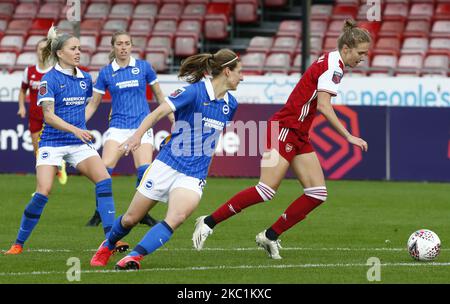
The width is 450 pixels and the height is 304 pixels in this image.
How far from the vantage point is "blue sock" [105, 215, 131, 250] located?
31.3 ft

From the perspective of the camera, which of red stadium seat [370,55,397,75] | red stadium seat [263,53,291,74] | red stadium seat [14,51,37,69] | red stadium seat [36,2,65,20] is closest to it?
red stadium seat [370,55,397,75]

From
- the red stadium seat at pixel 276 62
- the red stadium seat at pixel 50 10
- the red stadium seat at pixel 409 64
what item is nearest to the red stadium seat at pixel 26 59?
the red stadium seat at pixel 50 10

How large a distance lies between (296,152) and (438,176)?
33.3 feet

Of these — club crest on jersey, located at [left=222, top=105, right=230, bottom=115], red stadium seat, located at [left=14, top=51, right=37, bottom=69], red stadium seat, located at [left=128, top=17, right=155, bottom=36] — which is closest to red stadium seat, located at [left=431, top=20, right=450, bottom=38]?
red stadium seat, located at [left=128, top=17, right=155, bottom=36]

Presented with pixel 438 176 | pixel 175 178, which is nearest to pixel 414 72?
pixel 438 176

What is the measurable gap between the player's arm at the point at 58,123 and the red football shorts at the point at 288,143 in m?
1.68

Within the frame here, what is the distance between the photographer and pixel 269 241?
10461 mm

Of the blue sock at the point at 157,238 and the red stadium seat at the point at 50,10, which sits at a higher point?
the blue sock at the point at 157,238

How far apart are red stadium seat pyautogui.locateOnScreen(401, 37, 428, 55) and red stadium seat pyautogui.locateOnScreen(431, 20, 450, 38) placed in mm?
342

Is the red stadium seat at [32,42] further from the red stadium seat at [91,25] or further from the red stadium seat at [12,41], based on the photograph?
the red stadium seat at [91,25]

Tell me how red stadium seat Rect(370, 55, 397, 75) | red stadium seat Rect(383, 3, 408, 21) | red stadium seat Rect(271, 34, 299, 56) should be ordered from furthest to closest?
red stadium seat Rect(383, 3, 408, 21)
red stadium seat Rect(271, 34, 299, 56)
red stadium seat Rect(370, 55, 397, 75)

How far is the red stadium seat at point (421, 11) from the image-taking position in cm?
2647

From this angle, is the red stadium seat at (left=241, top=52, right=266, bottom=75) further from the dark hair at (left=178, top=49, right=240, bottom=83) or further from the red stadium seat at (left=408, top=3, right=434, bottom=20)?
the dark hair at (left=178, top=49, right=240, bottom=83)

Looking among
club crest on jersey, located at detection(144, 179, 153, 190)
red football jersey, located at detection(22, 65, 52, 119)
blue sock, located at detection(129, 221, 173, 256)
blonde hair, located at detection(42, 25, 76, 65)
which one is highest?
blonde hair, located at detection(42, 25, 76, 65)
